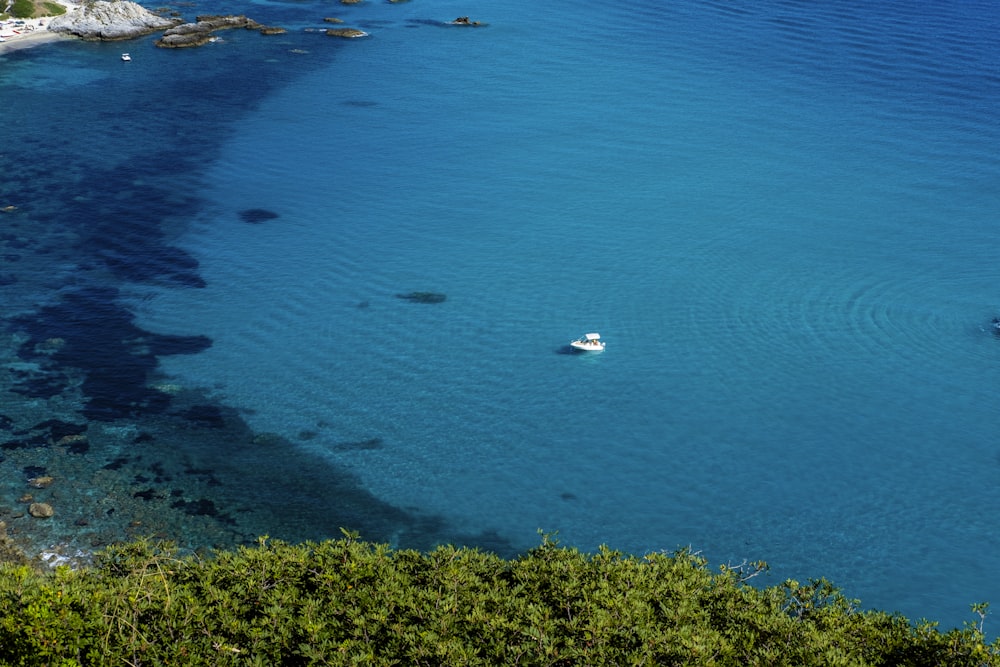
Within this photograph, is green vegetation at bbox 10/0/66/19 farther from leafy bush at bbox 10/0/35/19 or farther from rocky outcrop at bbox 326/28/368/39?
rocky outcrop at bbox 326/28/368/39

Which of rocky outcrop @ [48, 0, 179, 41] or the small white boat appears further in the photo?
rocky outcrop @ [48, 0, 179, 41]

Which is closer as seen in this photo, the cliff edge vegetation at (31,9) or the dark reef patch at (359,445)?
the dark reef patch at (359,445)

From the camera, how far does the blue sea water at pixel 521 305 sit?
121 feet

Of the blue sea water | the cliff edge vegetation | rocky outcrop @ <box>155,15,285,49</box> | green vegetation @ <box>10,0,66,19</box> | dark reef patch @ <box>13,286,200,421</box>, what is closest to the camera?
the blue sea water

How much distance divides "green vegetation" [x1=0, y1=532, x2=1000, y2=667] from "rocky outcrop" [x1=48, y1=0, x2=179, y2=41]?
90.0 m

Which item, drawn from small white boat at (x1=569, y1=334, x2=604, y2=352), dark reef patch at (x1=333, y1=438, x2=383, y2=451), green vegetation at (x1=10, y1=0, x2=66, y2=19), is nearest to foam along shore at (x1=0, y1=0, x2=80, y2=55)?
green vegetation at (x1=10, y1=0, x2=66, y2=19)

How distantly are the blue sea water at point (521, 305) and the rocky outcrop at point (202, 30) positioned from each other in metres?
5.99

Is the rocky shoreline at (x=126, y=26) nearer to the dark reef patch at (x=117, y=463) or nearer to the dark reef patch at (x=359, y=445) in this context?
the dark reef patch at (x=117, y=463)

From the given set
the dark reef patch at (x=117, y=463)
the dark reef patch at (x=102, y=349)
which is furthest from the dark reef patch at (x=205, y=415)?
the dark reef patch at (x=117, y=463)

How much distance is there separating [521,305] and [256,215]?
2080 cm

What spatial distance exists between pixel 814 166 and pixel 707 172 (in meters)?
8.31

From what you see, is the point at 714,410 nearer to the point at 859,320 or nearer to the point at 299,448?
the point at 859,320

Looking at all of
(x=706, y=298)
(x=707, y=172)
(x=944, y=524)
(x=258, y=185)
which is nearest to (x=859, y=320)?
(x=706, y=298)

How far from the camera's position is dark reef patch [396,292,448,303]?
5172 cm
